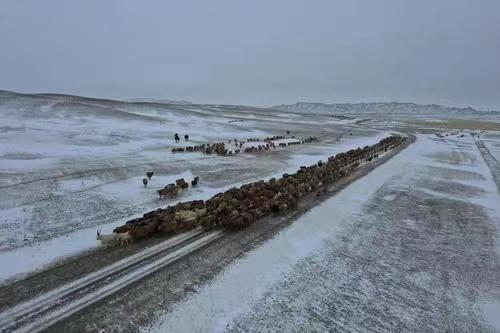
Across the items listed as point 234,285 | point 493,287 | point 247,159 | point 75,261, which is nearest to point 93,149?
point 247,159

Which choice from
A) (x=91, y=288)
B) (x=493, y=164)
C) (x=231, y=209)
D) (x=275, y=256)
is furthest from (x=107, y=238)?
(x=493, y=164)

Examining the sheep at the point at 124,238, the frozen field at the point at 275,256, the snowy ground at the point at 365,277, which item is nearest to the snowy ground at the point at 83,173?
the frozen field at the point at 275,256

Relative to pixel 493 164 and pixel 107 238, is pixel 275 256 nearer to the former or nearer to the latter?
pixel 107 238

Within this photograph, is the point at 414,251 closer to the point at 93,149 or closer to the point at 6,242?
the point at 6,242

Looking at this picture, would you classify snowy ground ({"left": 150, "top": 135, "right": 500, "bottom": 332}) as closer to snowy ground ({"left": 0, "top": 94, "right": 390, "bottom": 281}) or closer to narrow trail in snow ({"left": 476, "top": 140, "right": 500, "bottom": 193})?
snowy ground ({"left": 0, "top": 94, "right": 390, "bottom": 281})

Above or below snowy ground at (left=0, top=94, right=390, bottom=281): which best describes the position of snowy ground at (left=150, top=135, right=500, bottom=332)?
below

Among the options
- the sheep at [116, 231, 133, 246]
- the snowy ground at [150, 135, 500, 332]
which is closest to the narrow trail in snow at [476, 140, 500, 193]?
the snowy ground at [150, 135, 500, 332]
